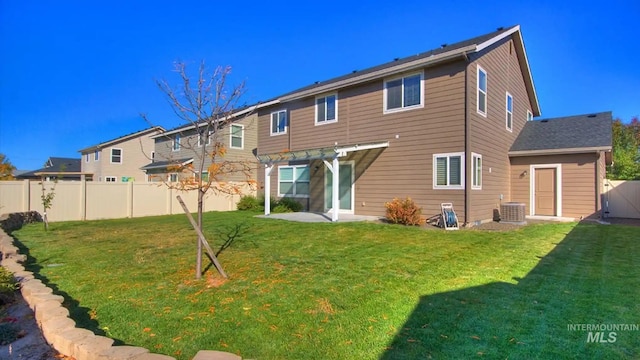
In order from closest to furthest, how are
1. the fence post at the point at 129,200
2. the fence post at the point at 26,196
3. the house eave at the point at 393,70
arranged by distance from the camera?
the house eave at the point at 393,70
the fence post at the point at 26,196
the fence post at the point at 129,200

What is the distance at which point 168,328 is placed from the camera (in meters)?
3.27

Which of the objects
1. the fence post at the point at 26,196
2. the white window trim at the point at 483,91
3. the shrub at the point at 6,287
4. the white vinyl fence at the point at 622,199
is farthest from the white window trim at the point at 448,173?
the fence post at the point at 26,196

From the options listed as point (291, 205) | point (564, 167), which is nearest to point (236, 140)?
point (291, 205)

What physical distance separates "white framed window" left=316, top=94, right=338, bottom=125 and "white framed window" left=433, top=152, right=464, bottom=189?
4802mm

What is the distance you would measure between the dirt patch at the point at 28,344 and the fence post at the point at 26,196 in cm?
1174

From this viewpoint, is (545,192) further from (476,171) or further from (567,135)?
(476,171)

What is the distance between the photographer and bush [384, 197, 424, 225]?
10406 millimetres

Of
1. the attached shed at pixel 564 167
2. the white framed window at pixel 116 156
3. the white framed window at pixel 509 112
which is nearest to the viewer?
the attached shed at pixel 564 167

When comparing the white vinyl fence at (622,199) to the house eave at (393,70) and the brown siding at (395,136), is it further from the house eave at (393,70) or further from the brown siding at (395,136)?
the house eave at (393,70)

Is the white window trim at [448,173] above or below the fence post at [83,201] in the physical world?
above

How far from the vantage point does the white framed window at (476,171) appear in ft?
34.4

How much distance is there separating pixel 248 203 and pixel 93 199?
663cm

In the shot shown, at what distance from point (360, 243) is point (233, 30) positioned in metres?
Result: 12.5

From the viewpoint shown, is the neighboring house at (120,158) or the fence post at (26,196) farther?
the neighboring house at (120,158)
